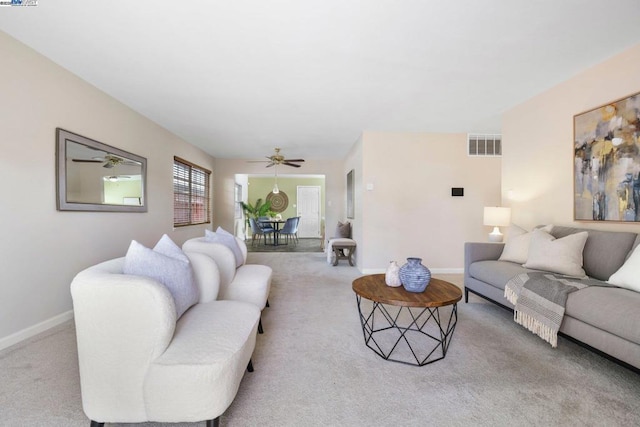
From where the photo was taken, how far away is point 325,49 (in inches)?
A: 91.6

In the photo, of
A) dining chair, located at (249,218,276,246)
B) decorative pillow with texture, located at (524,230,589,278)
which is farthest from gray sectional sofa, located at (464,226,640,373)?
dining chair, located at (249,218,276,246)

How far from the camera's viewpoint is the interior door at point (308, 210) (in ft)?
34.9

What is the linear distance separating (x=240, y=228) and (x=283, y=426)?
8204 millimetres

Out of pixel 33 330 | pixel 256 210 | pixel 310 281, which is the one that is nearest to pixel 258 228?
pixel 256 210

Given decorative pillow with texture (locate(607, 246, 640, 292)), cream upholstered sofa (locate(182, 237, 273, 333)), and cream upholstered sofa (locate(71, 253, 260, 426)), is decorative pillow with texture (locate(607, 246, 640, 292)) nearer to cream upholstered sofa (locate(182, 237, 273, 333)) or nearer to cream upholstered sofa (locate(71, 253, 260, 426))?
cream upholstered sofa (locate(71, 253, 260, 426))

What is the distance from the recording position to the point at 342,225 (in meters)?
5.97

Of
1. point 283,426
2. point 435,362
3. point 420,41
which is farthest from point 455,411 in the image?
point 420,41

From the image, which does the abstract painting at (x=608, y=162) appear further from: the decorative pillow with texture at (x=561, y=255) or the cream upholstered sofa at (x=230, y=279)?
the cream upholstered sofa at (x=230, y=279)

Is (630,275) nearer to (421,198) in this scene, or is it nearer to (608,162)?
(608,162)

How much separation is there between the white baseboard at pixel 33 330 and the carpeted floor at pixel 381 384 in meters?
0.08

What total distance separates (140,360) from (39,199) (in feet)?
6.96

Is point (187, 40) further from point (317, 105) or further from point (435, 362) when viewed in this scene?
point (435, 362)

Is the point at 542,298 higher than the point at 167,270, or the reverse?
the point at 167,270

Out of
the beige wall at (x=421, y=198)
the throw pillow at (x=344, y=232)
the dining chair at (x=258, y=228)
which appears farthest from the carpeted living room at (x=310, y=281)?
the dining chair at (x=258, y=228)
